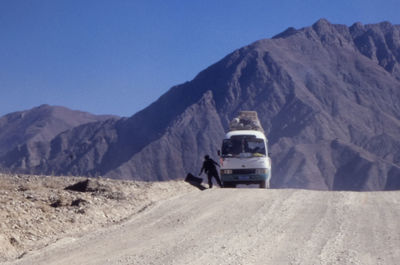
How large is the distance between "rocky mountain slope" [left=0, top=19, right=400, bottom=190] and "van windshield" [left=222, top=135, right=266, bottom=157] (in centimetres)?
6692

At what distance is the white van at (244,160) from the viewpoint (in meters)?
21.2

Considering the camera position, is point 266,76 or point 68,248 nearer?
point 68,248

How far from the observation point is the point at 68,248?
10.9 meters

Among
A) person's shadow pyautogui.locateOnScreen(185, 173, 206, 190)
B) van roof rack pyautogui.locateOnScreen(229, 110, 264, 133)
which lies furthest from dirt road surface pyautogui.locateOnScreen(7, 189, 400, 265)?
van roof rack pyautogui.locateOnScreen(229, 110, 264, 133)

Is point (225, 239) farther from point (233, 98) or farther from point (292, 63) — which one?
point (292, 63)

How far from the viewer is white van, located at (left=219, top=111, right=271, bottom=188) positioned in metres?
21.2

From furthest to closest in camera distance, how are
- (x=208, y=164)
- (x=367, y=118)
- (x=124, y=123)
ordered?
(x=124, y=123) → (x=367, y=118) → (x=208, y=164)

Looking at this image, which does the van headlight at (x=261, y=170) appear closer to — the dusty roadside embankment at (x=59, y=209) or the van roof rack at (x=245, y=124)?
the dusty roadside embankment at (x=59, y=209)

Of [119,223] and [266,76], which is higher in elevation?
[266,76]

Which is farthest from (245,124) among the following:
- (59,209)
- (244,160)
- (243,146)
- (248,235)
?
(248,235)

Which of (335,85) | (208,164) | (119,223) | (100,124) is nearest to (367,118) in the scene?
(335,85)

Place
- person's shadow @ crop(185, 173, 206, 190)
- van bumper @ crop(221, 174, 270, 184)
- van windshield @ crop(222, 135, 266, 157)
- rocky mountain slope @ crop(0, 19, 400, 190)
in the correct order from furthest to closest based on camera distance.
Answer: rocky mountain slope @ crop(0, 19, 400, 190)
person's shadow @ crop(185, 173, 206, 190)
van windshield @ crop(222, 135, 266, 157)
van bumper @ crop(221, 174, 270, 184)

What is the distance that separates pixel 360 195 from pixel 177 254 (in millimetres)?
8951

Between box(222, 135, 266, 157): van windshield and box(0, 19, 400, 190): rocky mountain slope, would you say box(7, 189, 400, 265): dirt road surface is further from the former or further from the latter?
box(0, 19, 400, 190): rocky mountain slope
